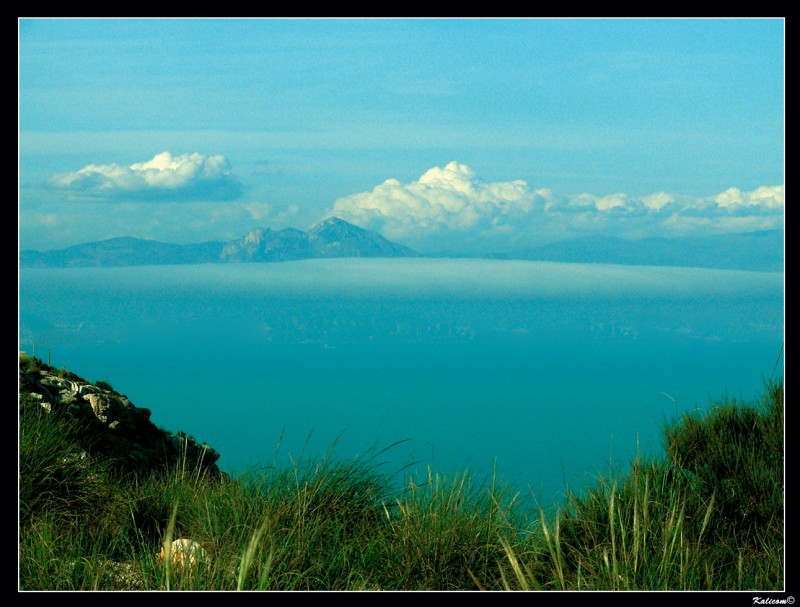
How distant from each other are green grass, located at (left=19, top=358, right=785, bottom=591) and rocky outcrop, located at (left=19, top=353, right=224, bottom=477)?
1.01 ft

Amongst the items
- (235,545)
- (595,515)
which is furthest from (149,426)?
(595,515)

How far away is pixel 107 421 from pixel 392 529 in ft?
7.97

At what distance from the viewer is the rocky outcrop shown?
5.05 metres

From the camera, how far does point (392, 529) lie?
394 cm

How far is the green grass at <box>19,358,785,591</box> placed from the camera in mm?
3516

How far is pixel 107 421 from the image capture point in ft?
17.8

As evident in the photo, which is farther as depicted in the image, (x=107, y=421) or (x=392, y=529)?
(x=107, y=421)

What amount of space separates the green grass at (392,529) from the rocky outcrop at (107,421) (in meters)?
0.31

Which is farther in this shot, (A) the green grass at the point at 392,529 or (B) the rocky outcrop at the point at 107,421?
(B) the rocky outcrop at the point at 107,421

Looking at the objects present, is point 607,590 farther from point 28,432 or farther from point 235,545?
point 28,432

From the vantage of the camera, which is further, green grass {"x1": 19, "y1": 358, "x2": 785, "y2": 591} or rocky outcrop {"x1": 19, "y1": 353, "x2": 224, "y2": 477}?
rocky outcrop {"x1": 19, "y1": 353, "x2": 224, "y2": 477}

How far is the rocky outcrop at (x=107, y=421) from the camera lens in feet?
16.6

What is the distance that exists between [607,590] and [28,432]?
2986 millimetres
